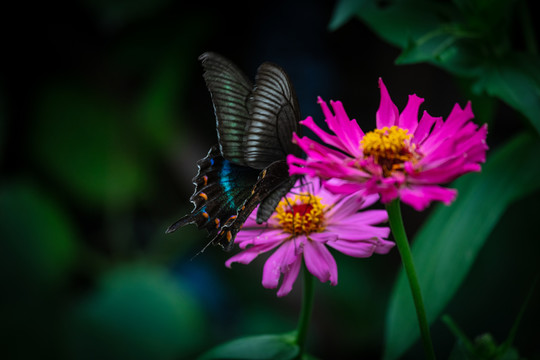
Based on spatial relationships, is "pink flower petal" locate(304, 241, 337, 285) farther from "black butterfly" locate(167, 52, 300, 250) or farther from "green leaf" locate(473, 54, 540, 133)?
"green leaf" locate(473, 54, 540, 133)

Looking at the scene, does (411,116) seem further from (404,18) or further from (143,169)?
(143,169)

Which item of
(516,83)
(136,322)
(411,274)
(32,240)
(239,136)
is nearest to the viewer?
(411,274)

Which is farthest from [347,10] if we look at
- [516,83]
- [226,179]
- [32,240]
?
[32,240]

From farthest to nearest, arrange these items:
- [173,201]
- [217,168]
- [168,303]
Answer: [173,201] < [168,303] < [217,168]

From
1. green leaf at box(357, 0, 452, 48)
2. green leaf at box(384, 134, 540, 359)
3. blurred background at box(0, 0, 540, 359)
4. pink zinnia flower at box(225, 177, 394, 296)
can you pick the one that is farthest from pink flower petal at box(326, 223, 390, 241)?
blurred background at box(0, 0, 540, 359)

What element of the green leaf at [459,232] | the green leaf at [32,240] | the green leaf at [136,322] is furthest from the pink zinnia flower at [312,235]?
the green leaf at [32,240]

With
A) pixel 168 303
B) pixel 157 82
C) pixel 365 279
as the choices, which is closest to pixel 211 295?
pixel 168 303

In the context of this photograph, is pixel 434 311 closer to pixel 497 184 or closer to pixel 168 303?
pixel 497 184

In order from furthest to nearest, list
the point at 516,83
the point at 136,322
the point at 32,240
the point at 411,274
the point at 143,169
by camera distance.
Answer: the point at 143,169 → the point at 32,240 → the point at 136,322 → the point at 516,83 → the point at 411,274
